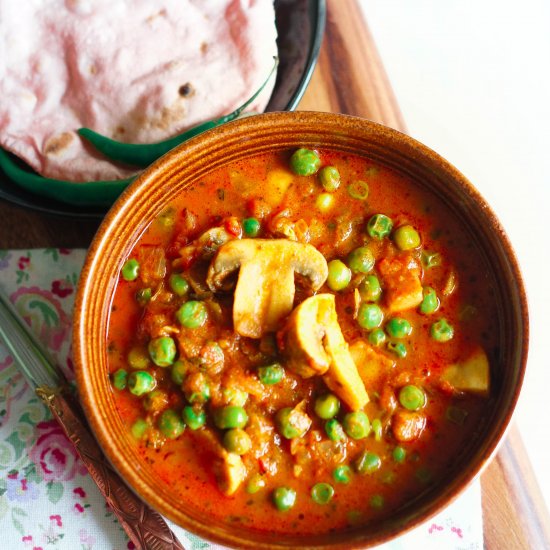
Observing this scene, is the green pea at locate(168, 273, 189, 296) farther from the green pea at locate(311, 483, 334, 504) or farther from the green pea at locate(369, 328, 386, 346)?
the green pea at locate(311, 483, 334, 504)

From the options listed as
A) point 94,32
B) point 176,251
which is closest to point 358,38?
point 94,32

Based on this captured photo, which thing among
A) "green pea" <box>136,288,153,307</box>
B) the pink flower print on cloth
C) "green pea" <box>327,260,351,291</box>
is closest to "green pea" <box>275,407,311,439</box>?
"green pea" <box>327,260,351,291</box>

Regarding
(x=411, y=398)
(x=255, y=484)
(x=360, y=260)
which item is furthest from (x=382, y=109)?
(x=255, y=484)

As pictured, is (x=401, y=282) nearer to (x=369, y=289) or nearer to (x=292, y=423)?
(x=369, y=289)

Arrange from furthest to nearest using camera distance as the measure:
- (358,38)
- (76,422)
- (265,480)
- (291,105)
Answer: (358,38) < (291,105) < (76,422) < (265,480)

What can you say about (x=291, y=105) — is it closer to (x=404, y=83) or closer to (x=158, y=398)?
(x=404, y=83)
